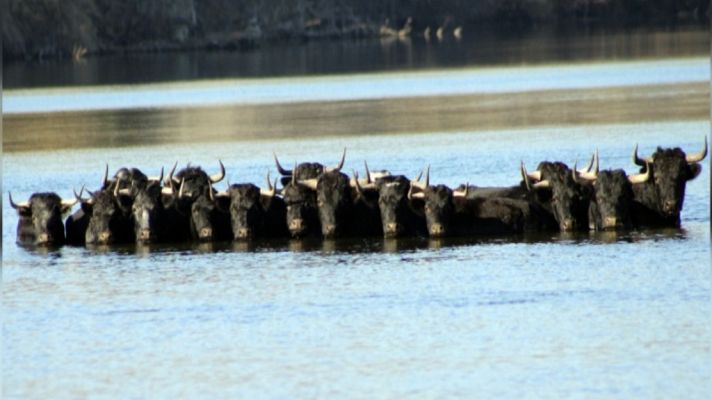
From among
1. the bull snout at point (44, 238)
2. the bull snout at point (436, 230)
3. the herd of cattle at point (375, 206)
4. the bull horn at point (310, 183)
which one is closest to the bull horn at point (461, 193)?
the herd of cattle at point (375, 206)

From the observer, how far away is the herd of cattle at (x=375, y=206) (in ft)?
87.4

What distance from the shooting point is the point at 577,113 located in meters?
51.5

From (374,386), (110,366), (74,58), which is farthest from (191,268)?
(74,58)

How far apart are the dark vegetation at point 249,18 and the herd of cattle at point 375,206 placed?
77432mm

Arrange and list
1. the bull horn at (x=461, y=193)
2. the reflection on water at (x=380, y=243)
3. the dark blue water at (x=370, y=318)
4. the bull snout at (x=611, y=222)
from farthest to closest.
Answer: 1. the bull horn at (x=461, y=193)
2. the bull snout at (x=611, y=222)
3. the reflection on water at (x=380, y=243)
4. the dark blue water at (x=370, y=318)

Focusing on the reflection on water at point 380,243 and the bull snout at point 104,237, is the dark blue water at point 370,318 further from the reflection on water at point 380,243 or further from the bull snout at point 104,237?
the bull snout at point 104,237

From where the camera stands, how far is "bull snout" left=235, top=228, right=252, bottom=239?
89.8 feet

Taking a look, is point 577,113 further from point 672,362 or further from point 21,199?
point 672,362

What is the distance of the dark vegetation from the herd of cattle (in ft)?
254

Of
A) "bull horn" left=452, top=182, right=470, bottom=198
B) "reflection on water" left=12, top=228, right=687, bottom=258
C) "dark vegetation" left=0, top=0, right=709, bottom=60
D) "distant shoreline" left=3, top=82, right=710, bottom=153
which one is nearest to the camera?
"reflection on water" left=12, top=228, right=687, bottom=258

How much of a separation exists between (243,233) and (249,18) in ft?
311

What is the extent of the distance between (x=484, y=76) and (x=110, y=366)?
181ft

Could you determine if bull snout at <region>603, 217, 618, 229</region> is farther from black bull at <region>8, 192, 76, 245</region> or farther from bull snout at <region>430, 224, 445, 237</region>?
black bull at <region>8, 192, 76, 245</region>

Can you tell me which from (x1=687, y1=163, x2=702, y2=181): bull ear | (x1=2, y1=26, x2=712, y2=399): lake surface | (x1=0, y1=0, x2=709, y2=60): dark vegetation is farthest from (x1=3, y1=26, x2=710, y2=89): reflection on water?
(x1=687, y1=163, x2=702, y2=181): bull ear
